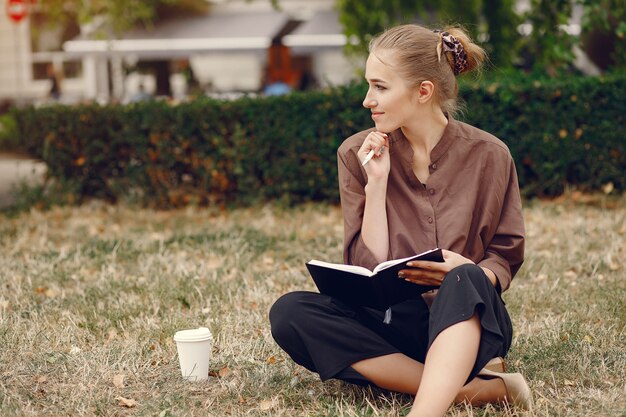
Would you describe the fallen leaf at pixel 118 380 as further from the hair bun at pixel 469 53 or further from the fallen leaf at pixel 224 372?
the hair bun at pixel 469 53

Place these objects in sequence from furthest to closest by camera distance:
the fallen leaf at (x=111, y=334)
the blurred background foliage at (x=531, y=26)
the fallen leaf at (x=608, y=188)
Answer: the blurred background foliage at (x=531, y=26)
the fallen leaf at (x=608, y=188)
the fallen leaf at (x=111, y=334)

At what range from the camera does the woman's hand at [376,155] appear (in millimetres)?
3305

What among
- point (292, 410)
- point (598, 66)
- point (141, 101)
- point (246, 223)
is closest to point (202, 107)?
point (141, 101)

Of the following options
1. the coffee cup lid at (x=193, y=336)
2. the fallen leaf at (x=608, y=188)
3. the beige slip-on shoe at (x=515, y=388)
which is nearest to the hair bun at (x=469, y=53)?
the beige slip-on shoe at (x=515, y=388)

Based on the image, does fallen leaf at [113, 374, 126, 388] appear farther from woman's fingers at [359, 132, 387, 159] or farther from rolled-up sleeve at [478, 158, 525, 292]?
rolled-up sleeve at [478, 158, 525, 292]

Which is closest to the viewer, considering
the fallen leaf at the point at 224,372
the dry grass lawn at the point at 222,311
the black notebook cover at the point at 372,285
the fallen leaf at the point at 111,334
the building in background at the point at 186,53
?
the black notebook cover at the point at 372,285

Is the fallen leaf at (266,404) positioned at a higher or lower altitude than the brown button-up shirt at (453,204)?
lower

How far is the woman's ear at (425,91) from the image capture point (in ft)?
11.0

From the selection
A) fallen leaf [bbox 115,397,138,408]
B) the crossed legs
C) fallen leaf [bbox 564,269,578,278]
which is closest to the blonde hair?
the crossed legs

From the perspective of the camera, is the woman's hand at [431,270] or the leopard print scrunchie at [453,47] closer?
the woman's hand at [431,270]

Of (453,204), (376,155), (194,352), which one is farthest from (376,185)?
(194,352)

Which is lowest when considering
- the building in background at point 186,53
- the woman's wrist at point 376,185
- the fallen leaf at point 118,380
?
the building in background at point 186,53

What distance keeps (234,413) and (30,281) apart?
2418 millimetres

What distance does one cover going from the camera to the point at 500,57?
9969 millimetres
